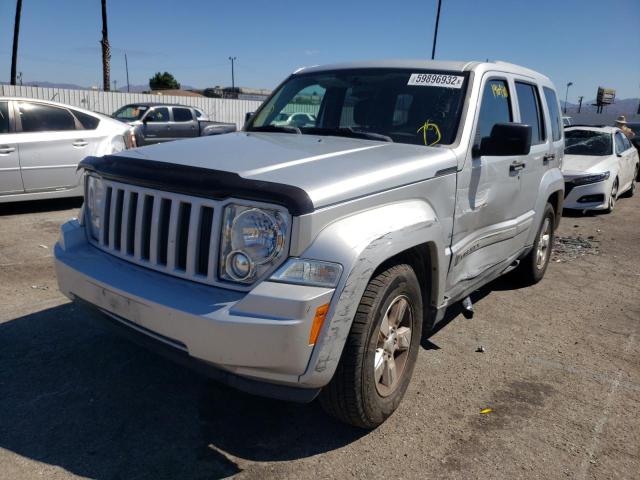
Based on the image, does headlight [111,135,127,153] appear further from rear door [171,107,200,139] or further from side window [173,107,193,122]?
side window [173,107,193,122]

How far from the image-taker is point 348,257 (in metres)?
2.32

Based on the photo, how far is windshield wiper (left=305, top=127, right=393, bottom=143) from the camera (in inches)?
137

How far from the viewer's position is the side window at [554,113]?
522 cm

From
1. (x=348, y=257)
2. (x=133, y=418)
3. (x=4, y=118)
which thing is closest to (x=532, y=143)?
(x=348, y=257)

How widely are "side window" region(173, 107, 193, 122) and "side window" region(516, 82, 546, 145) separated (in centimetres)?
1373

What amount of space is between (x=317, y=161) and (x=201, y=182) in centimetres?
65

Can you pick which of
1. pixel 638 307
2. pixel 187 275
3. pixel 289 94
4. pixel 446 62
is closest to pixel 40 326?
pixel 187 275

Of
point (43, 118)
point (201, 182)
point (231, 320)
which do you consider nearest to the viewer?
point (231, 320)

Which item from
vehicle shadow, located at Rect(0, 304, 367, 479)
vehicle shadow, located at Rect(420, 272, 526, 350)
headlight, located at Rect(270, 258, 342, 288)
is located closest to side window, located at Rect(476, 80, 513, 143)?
vehicle shadow, located at Rect(420, 272, 526, 350)

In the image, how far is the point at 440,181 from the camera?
10.3 feet

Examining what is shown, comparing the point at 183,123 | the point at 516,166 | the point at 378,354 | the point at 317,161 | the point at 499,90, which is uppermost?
the point at 499,90

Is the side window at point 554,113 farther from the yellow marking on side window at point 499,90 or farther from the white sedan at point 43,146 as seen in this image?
the white sedan at point 43,146

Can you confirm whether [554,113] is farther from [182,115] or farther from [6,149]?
[182,115]

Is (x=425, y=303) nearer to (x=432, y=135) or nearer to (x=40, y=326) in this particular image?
(x=432, y=135)
